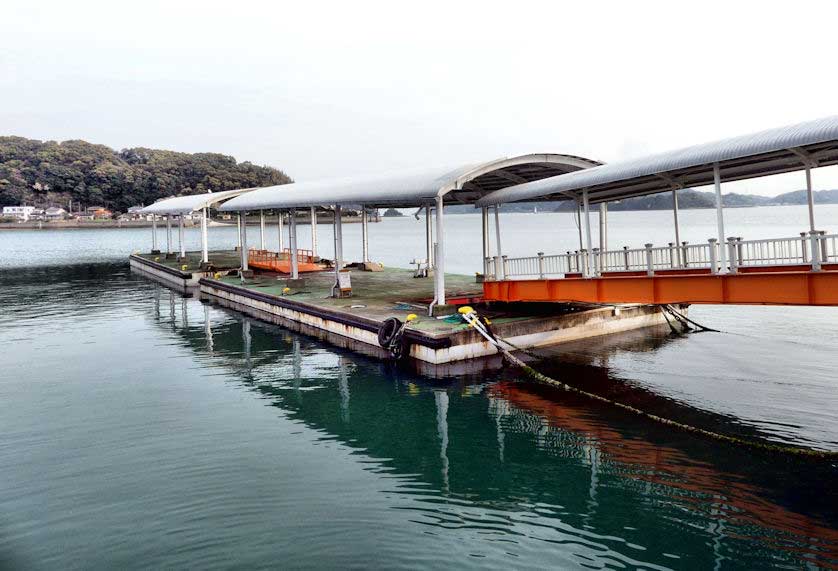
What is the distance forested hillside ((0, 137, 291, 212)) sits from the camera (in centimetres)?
17138

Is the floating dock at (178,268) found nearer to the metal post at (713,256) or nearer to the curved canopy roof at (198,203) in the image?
the curved canopy roof at (198,203)

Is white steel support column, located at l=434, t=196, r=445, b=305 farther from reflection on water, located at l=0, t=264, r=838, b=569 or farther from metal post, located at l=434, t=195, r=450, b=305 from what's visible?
reflection on water, located at l=0, t=264, r=838, b=569

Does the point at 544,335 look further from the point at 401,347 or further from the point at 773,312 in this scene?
the point at 773,312

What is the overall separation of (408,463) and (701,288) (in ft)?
24.5

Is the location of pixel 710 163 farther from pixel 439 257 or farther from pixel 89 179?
pixel 89 179

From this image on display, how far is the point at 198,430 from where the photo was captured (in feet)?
38.4

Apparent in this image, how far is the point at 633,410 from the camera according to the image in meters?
12.4

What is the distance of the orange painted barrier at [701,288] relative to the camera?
1157 cm

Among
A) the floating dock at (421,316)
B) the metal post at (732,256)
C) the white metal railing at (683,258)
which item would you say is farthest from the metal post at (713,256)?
the floating dock at (421,316)

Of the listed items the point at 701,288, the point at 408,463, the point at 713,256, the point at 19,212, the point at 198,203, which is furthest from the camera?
the point at 19,212

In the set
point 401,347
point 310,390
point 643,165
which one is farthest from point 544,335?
point 310,390

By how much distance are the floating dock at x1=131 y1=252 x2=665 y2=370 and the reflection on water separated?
1.31 metres

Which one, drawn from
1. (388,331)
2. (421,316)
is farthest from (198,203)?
(388,331)

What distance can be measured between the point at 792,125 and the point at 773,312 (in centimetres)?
1643
